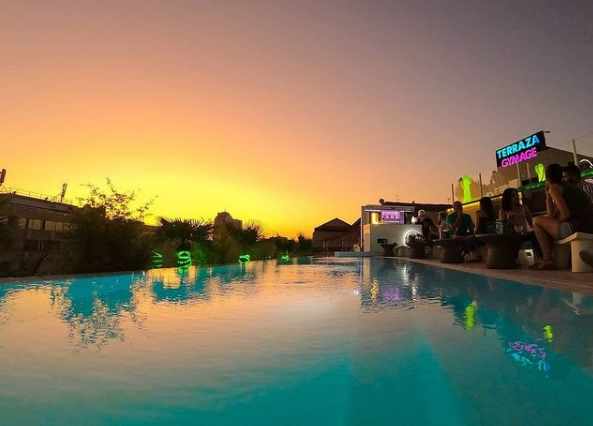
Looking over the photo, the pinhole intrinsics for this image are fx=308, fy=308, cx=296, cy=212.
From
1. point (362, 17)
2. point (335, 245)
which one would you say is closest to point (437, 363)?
point (362, 17)

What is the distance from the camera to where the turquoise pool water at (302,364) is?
1.04 metres

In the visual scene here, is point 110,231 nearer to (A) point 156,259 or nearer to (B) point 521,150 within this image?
(A) point 156,259

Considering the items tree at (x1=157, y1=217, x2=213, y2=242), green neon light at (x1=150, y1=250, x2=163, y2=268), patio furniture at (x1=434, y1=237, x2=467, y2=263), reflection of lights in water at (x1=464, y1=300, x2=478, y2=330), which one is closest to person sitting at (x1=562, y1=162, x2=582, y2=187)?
reflection of lights in water at (x1=464, y1=300, x2=478, y2=330)

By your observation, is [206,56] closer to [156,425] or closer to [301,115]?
[301,115]

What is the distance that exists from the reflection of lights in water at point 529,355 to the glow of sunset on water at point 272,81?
8252 millimetres

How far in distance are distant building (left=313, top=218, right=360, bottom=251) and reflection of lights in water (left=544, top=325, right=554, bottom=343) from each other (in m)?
29.4

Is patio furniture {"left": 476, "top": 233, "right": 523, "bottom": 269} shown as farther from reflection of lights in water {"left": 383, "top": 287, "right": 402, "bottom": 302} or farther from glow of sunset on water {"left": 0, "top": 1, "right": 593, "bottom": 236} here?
glow of sunset on water {"left": 0, "top": 1, "right": 593, "bottom": 236}

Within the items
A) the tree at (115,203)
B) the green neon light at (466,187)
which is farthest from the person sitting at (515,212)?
the green neon light at (466,187)

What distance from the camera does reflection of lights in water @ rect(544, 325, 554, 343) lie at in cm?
178

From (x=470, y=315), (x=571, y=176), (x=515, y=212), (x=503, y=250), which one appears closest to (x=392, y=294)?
(x=470, y=315)

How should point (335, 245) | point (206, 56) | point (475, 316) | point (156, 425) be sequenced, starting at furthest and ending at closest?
point (335, 245)
point (206, 56)
point (475, 316)
point (156, 425)

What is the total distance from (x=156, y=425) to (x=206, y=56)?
30.7 ft

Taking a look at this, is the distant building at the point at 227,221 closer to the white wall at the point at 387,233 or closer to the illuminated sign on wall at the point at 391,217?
the white wall at the point at 387,233

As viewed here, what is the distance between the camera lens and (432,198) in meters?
25.8
